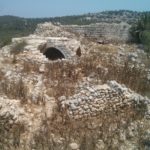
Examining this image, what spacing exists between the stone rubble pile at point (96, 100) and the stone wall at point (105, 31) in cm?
1162

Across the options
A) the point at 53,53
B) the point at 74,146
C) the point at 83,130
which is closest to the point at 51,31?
the point at 53,53

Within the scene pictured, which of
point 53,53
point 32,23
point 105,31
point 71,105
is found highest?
point 105,31

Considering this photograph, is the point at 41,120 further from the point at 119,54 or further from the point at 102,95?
the point at 119,54

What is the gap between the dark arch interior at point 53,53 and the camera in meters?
16.3

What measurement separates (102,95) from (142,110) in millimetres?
1122

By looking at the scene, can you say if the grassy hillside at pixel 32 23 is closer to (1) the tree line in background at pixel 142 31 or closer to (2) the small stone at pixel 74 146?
(1) the tree line in background at pixel 142 31

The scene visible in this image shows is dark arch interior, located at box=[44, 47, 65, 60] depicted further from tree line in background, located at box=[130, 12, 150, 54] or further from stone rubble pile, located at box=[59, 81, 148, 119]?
stone rubble pile, located at box=[59, 81, 148, 119]

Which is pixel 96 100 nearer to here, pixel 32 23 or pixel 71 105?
pixel 71 105

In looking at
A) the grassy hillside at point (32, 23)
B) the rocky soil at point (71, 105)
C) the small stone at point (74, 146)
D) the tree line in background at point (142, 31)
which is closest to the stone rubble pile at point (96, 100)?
the rocky soil at point (71, 105)

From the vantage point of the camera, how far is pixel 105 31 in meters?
22.0

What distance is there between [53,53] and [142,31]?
24.0 feet

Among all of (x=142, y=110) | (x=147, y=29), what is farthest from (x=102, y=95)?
(x=147, y=29)

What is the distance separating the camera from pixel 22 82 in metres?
11.5

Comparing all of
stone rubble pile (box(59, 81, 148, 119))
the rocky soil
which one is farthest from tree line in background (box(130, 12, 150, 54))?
stone rubble pile (box(59, 81, 148, 119))
